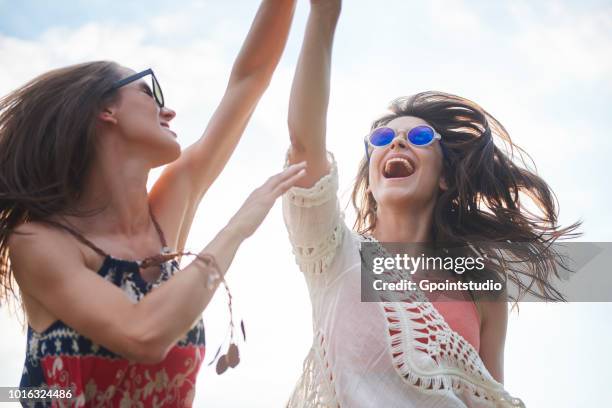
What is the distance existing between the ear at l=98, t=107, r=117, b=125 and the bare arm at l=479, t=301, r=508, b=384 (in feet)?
6.32

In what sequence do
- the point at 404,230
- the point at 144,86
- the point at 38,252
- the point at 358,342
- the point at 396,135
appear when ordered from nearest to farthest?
the point at 38,252 < the point at 144,86 < the point at 358,342 < the point at 404,230 < the point at 396,135

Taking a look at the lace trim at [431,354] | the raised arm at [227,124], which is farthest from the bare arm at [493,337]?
the raised arm at [227,124]

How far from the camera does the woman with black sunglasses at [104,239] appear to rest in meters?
2.42

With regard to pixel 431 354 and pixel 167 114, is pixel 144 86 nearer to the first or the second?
pixel 167 114

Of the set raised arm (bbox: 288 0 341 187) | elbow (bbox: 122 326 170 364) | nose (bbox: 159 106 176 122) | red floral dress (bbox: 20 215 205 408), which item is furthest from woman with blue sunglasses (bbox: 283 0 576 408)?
elbow (bbox: 122 326 170 364)

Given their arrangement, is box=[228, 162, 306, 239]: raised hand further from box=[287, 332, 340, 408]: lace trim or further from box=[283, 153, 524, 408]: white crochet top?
box=[287, 332, 340, 408]: lace trim

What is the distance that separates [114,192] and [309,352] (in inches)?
40.3

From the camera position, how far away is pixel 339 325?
3.32m

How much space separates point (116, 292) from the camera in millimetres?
2467

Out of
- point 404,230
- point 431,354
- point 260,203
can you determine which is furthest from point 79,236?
point 404,230

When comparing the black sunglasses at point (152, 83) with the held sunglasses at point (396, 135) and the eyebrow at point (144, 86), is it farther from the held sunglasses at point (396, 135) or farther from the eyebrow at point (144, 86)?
the held sunglasses at point (396, 135)

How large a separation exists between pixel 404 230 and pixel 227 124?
100 centimetres

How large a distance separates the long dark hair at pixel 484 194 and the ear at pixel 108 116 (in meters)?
1.56

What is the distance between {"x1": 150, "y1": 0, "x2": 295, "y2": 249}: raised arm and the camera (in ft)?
10.5
